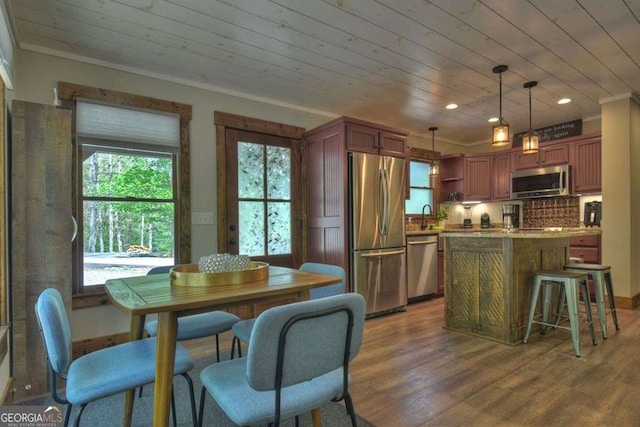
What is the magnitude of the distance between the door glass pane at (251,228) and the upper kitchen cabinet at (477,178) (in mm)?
3741

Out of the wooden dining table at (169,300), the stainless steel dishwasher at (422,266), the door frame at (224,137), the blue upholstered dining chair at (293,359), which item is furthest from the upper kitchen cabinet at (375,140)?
the blue upholstered dining chair at (293,359)

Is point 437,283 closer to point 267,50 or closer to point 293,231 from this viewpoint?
point 293,231

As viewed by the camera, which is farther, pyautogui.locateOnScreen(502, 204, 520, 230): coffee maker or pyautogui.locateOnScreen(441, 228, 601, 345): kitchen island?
pyautogui.locateOnScreen(502, 204, 520, 230): coffee maker

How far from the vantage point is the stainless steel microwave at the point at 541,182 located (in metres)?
4.76

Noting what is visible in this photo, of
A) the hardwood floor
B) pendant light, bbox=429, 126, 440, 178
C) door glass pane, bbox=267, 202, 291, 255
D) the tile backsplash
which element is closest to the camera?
the hardwood floor

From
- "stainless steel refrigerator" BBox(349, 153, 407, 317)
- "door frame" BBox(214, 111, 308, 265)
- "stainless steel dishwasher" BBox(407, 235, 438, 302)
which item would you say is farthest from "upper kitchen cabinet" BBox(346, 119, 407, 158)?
"stainless steel dishwasher" BBox(407, 235, 438, 302)

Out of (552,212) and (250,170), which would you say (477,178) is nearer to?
(552,212)

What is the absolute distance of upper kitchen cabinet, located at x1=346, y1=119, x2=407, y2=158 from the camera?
12.5 ft

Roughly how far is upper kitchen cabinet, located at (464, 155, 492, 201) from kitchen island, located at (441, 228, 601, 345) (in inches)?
92.9

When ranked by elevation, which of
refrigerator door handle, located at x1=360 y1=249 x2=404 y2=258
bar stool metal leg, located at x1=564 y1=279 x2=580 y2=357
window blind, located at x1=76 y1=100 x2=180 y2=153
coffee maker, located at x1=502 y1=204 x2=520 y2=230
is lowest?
bar stool metal leg, located at x1=564 y1=279 x2=580 y2=357

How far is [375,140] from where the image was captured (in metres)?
4.02

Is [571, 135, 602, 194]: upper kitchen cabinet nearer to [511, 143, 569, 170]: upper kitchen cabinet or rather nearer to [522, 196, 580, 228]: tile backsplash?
[511, 143, 569, 170]: upper kitchen cabinet

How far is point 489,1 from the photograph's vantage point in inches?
86.2

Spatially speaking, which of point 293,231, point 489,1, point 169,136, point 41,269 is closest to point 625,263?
point 489,1
